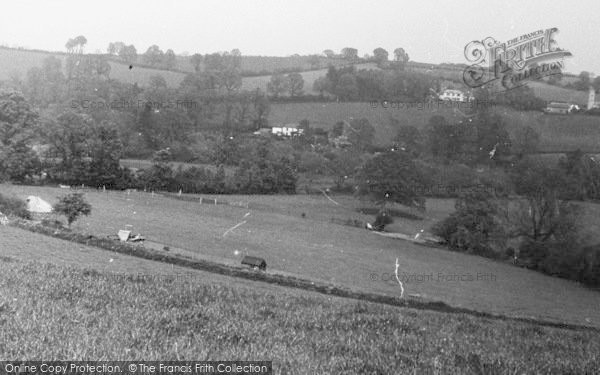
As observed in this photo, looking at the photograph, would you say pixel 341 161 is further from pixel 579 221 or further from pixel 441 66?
pixel 441 66

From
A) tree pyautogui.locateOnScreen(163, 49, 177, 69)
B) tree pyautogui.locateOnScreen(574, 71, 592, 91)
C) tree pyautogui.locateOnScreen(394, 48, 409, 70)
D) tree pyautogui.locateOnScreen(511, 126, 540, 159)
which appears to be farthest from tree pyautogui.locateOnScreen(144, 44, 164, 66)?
tree pyautogui.locateOnScreen(574, 71, 592, 91)

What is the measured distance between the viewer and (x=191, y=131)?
90.0m

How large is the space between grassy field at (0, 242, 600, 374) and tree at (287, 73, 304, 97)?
9615 cm

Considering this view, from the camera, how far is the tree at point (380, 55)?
12054 centimetres

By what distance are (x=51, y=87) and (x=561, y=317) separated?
8393 cm

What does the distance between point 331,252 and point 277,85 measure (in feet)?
216

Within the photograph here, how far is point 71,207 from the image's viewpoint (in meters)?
41.8

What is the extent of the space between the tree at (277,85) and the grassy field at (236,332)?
3775 inches

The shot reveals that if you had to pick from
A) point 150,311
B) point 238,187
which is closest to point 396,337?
point 150,311

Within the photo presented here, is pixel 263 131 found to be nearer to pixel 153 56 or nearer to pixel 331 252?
pixel 153 56

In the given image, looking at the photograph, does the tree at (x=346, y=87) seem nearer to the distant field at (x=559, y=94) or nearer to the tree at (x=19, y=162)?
the distant field at (x=559, y=94)

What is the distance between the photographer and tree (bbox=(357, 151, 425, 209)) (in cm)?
6550

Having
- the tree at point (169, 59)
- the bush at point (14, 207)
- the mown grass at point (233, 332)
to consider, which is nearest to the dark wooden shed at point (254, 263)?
the bush at point (14, 207)

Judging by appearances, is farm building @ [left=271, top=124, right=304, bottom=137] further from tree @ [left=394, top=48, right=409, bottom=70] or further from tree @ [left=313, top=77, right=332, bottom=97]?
tree @ [left=394, top=48, right=409, bottom=70]
